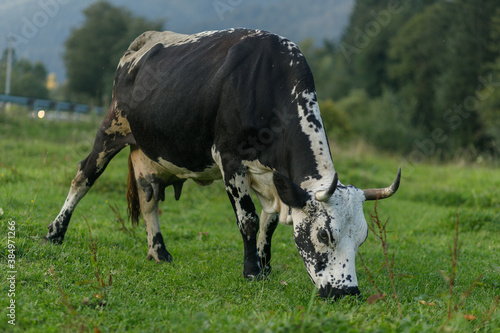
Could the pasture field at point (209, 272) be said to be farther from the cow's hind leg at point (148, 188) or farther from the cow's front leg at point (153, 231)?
the cow's hind leg at point (148, 188)

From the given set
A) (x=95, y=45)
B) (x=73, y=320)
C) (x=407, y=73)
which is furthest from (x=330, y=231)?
(x=407, y=73)

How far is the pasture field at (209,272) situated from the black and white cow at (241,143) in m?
0.35

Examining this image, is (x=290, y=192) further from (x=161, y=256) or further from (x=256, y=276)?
(x=161, y=256)

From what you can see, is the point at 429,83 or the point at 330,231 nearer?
the point at 330,231

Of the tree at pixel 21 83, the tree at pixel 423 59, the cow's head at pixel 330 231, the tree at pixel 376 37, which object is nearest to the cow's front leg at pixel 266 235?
the cow's head at pixel 330 231

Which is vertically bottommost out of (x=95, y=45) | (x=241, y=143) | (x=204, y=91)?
(x=95, y=45)

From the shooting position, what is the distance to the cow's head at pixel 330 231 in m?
4.39

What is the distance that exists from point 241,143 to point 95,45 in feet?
115

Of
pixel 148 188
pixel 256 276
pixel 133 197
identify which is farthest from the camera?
pixel 133 197

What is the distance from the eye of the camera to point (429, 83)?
38688 mm

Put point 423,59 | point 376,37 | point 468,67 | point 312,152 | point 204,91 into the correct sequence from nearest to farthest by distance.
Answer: point 312,152 → point 204,91 → point 468,67 → point 423,59 → point 376,37

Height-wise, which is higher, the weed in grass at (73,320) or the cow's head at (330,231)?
the cow's head at (330,231)

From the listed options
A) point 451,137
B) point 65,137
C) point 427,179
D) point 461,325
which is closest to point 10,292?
point 461,325

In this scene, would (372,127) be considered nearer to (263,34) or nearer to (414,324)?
(263,34)
